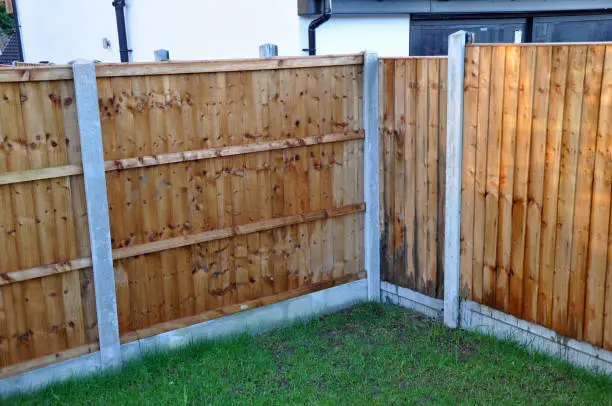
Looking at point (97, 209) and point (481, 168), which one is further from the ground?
point (481, 168)

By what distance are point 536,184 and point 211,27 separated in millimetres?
5402

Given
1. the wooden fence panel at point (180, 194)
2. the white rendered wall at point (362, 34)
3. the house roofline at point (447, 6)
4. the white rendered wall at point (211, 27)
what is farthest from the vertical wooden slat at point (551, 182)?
the white rendered wall at point (211, 27)

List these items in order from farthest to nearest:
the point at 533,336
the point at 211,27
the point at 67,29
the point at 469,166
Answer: the point at 67,29, the point at 211,27, the point at 469,166, the point at 533,336

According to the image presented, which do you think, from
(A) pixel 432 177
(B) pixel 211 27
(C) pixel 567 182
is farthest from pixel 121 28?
(C) pixel 567 182

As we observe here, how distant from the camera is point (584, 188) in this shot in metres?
4.38

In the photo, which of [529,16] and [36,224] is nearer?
[36,224]

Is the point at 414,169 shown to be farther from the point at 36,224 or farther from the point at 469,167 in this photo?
the point at 36,224

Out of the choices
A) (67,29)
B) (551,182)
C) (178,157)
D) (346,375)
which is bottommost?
(346,375)

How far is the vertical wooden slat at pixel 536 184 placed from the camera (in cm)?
452

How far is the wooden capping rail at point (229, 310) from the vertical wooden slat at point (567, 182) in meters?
1.93

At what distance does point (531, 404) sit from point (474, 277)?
4.09ft

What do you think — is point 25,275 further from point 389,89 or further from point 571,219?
point 571,219

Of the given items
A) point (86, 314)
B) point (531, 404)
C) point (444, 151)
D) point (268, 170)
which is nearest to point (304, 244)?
point (268, 170)

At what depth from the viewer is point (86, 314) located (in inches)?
Result: 187
